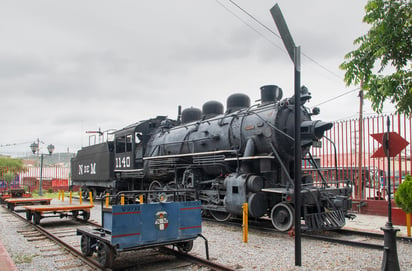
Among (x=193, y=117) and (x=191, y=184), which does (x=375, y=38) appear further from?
(x=193, y=117)

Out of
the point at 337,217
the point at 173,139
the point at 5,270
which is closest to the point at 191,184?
the point at 173,139

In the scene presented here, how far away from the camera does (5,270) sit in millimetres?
4633

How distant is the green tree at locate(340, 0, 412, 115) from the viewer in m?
5.31

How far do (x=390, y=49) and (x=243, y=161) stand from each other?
4891 mm

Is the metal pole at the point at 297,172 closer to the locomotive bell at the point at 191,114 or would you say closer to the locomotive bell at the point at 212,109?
the locomotive bell at the point at 212,109

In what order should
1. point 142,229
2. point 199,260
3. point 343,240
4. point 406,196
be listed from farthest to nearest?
1. point 406,196
2. point 343,240
3. point 199,260
4. point 142,229

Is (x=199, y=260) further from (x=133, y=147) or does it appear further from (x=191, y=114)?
(x=133, y=147)

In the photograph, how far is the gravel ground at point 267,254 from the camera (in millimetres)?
5555

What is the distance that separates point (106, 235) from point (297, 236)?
10.3 ft

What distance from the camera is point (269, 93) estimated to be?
9984 millimetres

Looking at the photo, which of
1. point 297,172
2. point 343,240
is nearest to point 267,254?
point 297,172

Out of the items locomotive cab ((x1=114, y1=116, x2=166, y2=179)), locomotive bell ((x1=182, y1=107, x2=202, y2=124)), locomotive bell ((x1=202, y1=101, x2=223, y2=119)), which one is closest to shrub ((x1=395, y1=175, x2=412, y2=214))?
locomotive bell ((x1=202, y1=101, x2=223, y2=119))

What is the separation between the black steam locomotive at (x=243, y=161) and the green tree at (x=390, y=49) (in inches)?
120

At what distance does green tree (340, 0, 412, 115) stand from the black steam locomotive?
3.04m
